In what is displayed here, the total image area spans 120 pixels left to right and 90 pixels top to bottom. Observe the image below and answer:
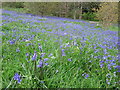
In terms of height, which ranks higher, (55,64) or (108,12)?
(108,12)

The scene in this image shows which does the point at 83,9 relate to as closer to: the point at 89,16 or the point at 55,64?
the point at 89,16

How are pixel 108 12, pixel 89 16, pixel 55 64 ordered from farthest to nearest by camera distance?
pixel 89 16 < pixel 108 12 < pixel 55 64

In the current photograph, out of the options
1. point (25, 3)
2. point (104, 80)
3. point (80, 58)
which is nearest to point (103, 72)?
point (104, 80)

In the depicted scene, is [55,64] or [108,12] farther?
[108,12]

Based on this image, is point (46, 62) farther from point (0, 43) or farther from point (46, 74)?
point (0, 43)

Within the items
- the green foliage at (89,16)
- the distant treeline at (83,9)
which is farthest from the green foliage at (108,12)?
the green foliage at (89,16)

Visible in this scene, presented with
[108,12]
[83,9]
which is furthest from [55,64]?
[108,12]

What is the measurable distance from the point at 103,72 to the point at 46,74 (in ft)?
2.22

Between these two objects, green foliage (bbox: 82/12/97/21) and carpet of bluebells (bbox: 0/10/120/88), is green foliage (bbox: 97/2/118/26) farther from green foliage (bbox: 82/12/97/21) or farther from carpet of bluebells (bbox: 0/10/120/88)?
carpet of bluebells (bbox: 0/10/120/88)

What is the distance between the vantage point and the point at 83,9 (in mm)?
2711

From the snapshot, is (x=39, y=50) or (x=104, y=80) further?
(x=39, y=50)

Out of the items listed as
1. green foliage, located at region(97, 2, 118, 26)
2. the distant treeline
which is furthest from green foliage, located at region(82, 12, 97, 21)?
green foliage, located at region(97, 2, 118, 26)

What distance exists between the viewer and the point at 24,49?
6.79 feet

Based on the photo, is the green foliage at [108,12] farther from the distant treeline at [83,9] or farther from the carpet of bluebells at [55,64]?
the carpet of bluebells at [55,64]
